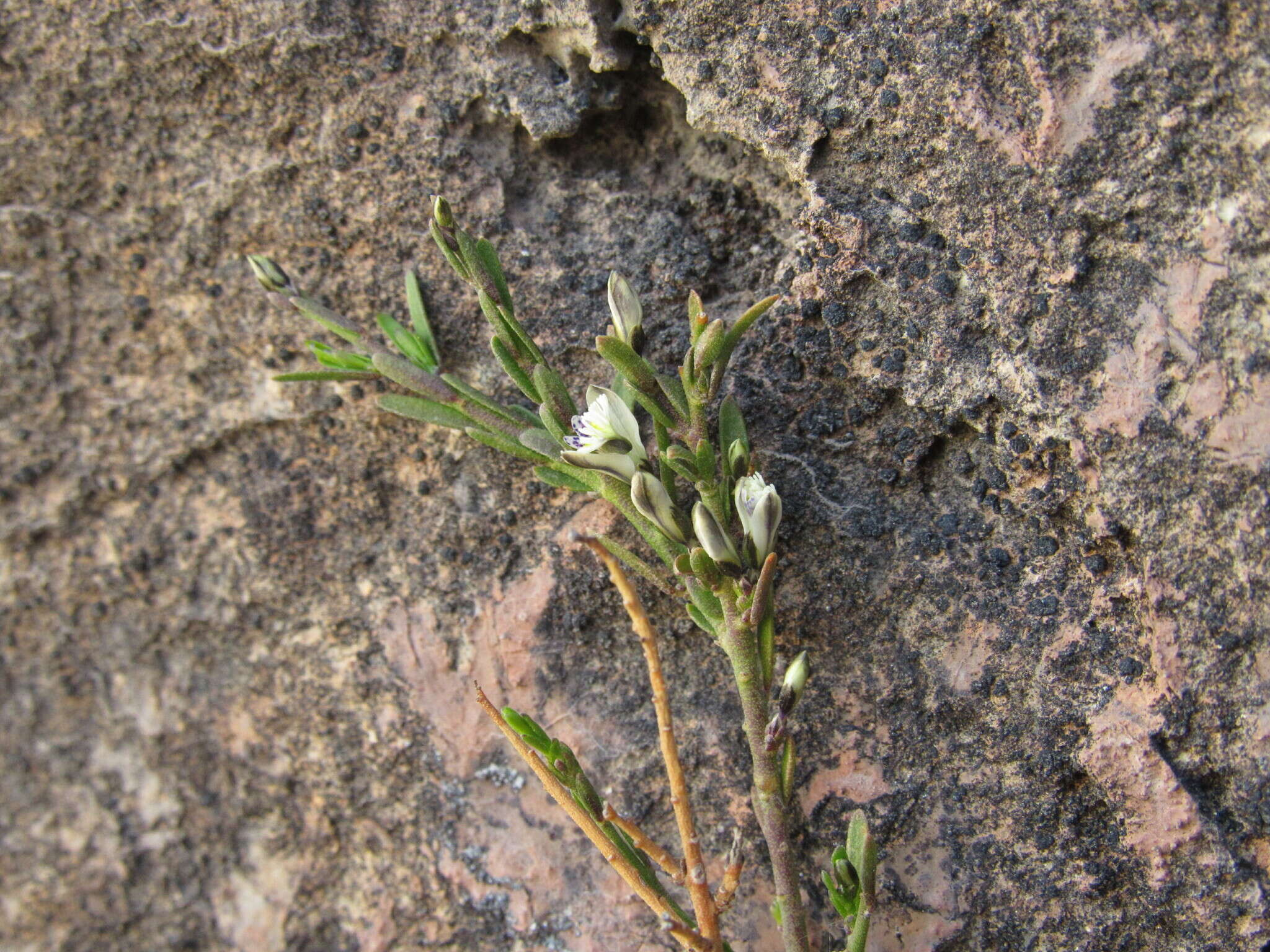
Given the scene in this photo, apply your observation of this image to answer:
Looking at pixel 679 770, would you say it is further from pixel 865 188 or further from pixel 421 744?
pixel 865 188

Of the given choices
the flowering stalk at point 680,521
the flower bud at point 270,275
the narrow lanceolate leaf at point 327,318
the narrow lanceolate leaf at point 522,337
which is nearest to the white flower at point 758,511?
the flowering stalk at point 680,521

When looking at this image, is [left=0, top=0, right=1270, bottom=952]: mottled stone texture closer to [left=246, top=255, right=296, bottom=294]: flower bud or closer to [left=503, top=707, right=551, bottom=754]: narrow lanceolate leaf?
[left=246, top=255, right=296, bottom=294]: flower bud

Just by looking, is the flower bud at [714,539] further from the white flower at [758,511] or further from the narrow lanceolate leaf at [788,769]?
the narrow lanceolate leaf at [788,769]

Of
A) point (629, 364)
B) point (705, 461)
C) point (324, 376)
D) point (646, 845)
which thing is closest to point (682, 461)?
point (705, 461)

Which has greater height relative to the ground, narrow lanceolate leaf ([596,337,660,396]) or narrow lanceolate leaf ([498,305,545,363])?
narrow lanceolate leaf ([498,305,545,363])

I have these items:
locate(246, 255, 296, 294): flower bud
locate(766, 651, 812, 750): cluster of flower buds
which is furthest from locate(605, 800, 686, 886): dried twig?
locate(246, 255, 296, 294): flower bud

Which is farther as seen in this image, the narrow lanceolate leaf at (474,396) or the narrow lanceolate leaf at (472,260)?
the narrow lanceolate leaf at (474,396)
